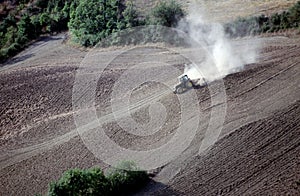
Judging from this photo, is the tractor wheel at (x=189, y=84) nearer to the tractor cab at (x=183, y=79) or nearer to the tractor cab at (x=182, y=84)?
the tractor cab at (x=182, y=84)

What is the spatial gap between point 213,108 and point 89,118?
27.8ft

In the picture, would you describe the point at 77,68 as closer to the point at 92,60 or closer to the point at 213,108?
the point at 92,60

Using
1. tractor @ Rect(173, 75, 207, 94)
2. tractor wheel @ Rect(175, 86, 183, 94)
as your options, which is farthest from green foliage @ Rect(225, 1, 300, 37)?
tractor wheel @ Rect(175, 86, 183, 94)

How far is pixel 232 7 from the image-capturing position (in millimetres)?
43750

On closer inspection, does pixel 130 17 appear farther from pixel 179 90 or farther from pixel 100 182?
pixel 100 182

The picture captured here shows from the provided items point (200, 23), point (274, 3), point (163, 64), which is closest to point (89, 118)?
point (163, 64)

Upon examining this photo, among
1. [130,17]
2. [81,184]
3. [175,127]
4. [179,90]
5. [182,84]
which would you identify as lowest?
[175,127]

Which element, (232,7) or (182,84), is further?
(232,7)

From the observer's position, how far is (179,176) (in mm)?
25672

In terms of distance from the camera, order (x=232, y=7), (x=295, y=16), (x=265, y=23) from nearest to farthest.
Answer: (x=295, y=16) < (x=265, y=23) < (x=232, y=7)

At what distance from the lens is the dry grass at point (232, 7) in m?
41.4

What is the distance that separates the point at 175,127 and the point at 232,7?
18.5m

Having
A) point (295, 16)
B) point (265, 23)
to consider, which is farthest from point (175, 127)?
point (295, 16)

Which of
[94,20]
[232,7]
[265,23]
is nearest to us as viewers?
[265,23]
